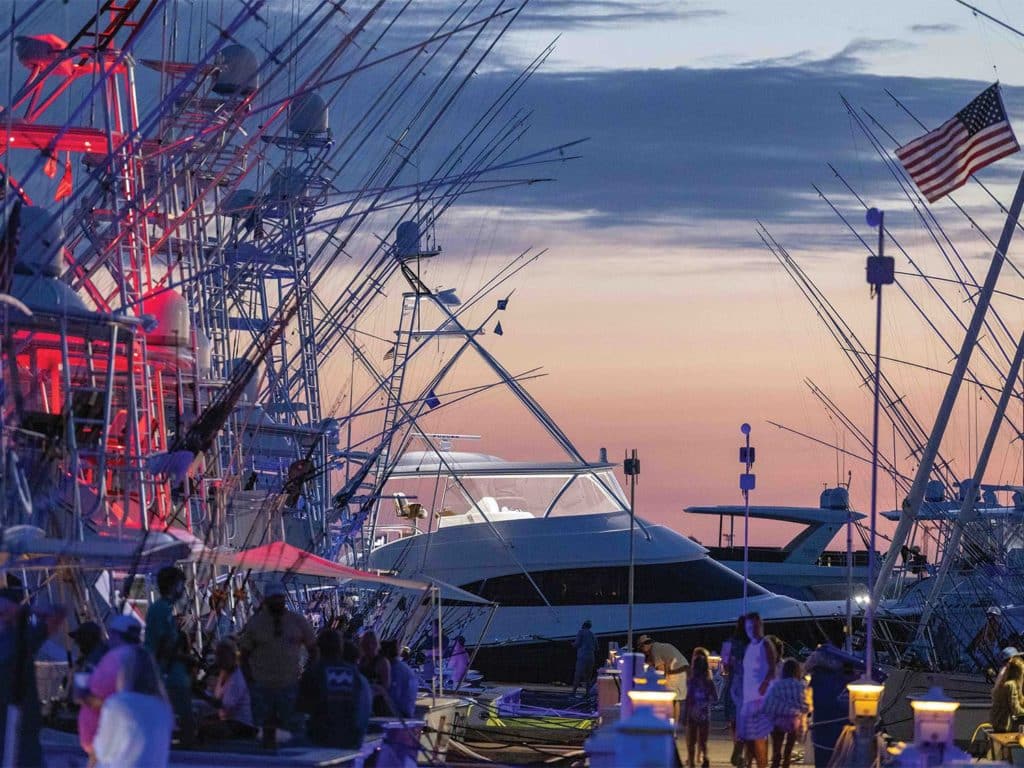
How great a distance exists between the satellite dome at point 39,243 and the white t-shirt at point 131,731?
9.76m

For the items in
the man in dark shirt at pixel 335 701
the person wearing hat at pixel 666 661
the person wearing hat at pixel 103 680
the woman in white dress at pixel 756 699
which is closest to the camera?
the person wearing hat at pixel 103 680

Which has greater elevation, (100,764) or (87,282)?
(87,282)

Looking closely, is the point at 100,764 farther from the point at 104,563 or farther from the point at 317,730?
the point at 104,563

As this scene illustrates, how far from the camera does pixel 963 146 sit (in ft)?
94.7

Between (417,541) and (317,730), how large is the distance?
3862 centimetres

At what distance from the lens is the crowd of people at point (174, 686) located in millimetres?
11977

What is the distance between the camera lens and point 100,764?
12203mm

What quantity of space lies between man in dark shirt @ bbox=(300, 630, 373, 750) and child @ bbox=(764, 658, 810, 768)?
5.25 meters

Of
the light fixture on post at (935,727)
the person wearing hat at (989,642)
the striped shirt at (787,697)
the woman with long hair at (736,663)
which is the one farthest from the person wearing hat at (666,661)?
the person wearing hat at (989,642)

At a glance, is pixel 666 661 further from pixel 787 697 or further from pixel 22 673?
pixel 22 673

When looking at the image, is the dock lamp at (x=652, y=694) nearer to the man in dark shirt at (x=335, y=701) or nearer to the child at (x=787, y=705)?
the child at (x=787, y=705)

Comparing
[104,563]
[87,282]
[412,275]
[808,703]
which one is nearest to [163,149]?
[87,282]

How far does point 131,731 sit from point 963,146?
66.4 feet

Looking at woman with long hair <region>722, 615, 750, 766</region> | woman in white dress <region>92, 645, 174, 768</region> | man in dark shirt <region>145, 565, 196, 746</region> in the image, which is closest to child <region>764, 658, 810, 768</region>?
woman with long hair <region>722, 615, 750, 766</region>
